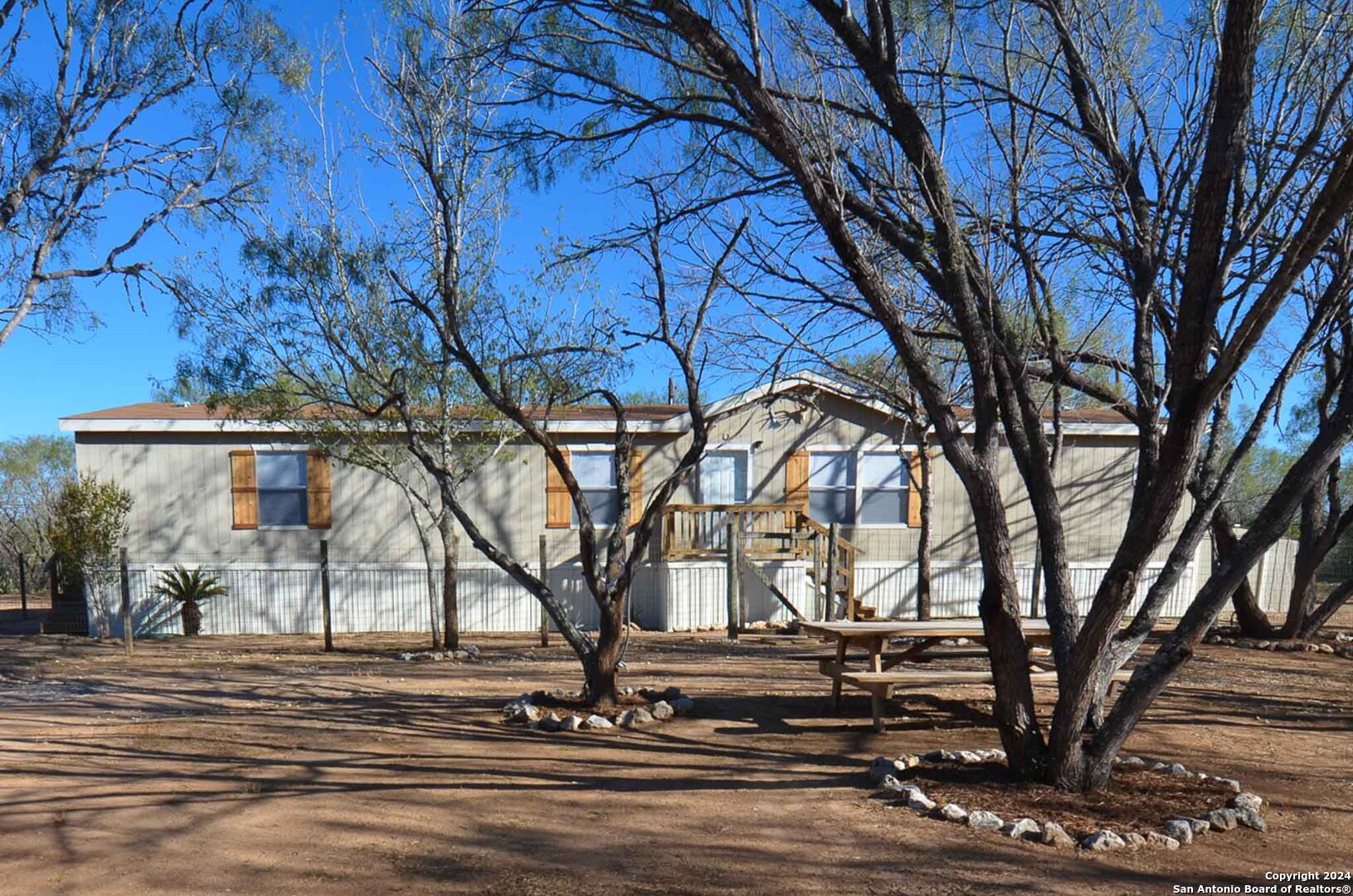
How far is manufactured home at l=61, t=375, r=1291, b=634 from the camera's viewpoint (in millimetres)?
14953

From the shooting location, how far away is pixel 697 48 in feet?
18.9

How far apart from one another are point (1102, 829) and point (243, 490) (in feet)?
46.7

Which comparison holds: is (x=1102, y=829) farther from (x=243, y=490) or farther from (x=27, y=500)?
(x=27, y=500)

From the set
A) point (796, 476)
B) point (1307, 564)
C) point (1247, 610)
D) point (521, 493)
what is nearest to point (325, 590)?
point (521, 493)

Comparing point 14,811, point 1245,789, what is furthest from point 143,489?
point 1245,789

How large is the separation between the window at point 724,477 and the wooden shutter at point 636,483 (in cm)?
109

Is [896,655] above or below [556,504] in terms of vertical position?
below

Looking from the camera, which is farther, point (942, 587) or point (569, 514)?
point (942, 587)

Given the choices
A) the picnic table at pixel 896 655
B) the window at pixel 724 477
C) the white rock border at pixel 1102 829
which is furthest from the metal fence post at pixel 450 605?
the white rock border at pixel 1102 829

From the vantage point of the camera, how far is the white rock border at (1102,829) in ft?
13.9

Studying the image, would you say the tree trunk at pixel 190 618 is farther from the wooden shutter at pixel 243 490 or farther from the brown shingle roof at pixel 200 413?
the brown shingle roof at pixel 200 413

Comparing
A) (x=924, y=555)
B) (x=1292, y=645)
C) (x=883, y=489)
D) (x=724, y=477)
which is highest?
(x=724, y=477)

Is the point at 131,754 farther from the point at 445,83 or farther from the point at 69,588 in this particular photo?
the point at 69,588

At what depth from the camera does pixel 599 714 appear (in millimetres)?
7070
